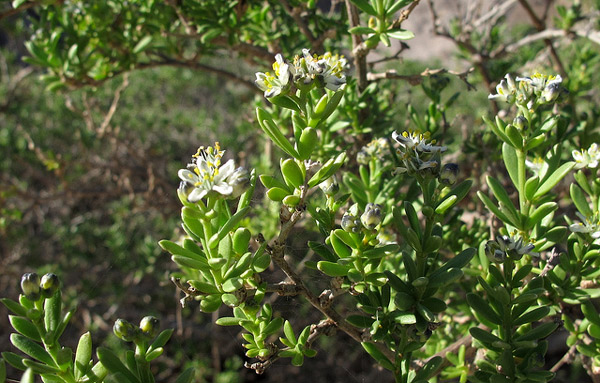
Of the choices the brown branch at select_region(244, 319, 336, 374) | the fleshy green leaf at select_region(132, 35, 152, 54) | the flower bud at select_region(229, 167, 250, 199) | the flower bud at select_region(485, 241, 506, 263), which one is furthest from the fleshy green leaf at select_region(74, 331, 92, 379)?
the fleshy green leaf at select_region(132, 35, 152, 54)

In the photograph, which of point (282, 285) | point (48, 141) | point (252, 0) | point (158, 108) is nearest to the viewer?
point (282, 285)

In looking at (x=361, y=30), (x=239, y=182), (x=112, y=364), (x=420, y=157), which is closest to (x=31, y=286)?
(x=112, y=364)

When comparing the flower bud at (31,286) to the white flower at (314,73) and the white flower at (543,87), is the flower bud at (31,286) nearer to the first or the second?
the white flower at (314,73)

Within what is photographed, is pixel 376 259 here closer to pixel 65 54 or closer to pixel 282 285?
pixel 282 285

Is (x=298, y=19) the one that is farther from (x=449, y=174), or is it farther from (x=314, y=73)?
(x=449, y=174)

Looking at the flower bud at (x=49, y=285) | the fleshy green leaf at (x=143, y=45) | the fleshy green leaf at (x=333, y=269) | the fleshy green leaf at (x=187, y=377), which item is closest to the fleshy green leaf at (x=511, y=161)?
the fleshy green leaf at (x=333, y=269)

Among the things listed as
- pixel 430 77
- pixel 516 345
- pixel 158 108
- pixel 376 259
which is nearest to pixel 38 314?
pixel 376 259

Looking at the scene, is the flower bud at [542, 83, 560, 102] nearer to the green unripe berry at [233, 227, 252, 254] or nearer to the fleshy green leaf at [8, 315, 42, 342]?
the green unripe berry at [233, 227, 252, 254]

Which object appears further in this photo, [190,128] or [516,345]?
[190,128]
